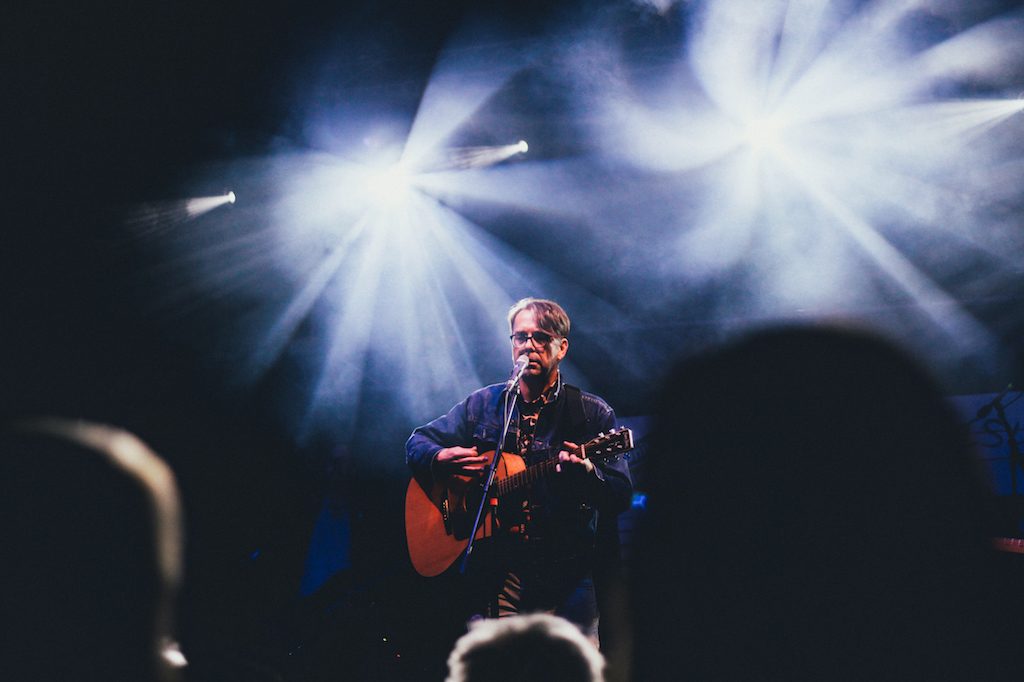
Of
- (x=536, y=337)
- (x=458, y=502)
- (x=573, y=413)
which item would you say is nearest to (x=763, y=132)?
(x=536, y=337)

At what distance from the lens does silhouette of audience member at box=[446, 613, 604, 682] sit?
1.19 meters

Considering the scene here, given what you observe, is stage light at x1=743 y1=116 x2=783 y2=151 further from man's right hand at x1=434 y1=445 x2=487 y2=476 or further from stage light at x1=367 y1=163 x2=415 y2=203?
man's right hand at x1=434 y1=445 x2=487 y2=476

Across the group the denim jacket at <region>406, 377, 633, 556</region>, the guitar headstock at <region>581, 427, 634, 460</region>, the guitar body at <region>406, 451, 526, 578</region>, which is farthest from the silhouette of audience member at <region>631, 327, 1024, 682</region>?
the guitar body at <region>406, 451, 526, 578</region>

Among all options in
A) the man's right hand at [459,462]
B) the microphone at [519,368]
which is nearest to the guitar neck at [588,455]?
the man's right hand at [459,462]

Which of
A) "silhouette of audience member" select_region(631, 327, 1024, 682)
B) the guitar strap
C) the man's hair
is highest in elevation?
the man's hair

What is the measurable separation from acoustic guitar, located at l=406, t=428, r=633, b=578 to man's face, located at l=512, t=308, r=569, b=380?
0.43 m

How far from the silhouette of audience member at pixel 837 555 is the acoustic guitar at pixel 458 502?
0.66 m

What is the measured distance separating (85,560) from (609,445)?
2221 mm

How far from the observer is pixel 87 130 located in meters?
4.59

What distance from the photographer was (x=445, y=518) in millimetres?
3402

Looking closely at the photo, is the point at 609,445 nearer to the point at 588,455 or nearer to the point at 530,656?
the point at 588,455

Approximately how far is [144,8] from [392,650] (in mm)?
4329

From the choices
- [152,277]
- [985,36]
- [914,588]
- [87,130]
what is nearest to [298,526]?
[152,277]

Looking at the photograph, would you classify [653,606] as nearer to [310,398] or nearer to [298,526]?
[298,526]
